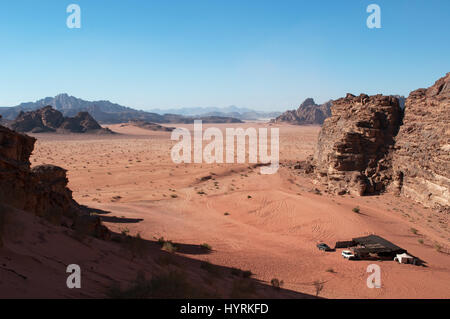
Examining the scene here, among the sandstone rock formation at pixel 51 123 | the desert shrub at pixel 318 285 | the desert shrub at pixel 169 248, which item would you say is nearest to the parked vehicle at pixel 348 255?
the desert shrub at pixel 318 285

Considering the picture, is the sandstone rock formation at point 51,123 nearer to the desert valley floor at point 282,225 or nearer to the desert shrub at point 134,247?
the desert valley floor at point 282,225

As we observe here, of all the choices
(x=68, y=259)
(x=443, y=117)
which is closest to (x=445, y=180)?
(x=443, y=117)

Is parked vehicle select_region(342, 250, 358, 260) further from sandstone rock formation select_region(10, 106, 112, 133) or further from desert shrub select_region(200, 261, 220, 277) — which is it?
sandstone rock formation select_region(10, 106, 112, 133)

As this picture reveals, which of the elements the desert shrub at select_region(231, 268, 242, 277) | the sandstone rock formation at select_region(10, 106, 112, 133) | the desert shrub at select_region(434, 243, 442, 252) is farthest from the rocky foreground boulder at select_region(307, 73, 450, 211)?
the sandstone rock formation at select_region(10, 106, 112, 133)

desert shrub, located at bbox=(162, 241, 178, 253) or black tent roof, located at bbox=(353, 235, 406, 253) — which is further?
black tent roof, located at bbox=(353, 235, 406, 253)

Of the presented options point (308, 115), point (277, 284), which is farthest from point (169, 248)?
point (308, 115)

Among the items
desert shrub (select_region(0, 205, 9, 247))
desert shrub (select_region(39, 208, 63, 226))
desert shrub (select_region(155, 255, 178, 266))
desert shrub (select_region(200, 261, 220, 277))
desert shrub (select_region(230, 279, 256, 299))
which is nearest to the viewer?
desert shrub (select_region(0, 205, 9, 247))
